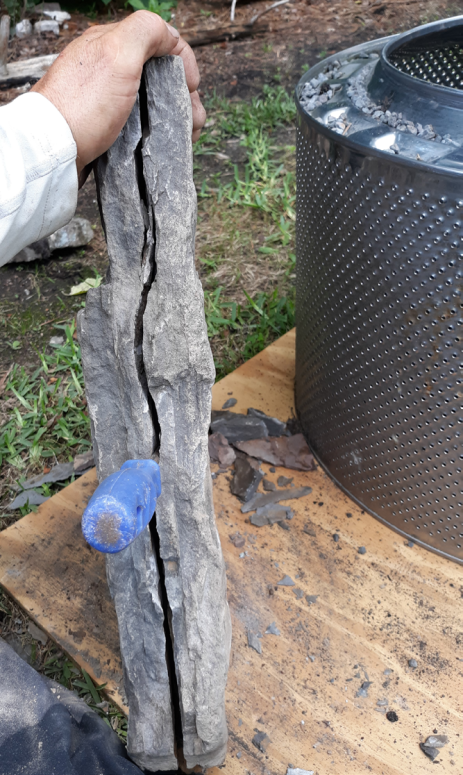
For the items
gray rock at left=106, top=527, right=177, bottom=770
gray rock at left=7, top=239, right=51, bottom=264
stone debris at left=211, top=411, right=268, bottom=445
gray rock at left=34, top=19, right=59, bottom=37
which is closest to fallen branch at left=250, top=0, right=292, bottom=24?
gray rock at left=34, top=19, right=59, bottom=37

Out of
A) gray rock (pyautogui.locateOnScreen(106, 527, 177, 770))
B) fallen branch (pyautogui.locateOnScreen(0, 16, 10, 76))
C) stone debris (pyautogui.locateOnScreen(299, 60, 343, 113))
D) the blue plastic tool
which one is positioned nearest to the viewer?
the blue plastic tool

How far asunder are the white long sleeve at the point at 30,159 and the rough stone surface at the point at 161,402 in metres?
0.06

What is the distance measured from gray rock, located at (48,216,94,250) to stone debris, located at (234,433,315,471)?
4.54ft

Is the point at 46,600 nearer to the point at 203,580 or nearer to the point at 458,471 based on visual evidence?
the point at 203,580

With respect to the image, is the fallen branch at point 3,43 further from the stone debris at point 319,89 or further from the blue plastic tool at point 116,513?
the blue plastic tool at point 116,513

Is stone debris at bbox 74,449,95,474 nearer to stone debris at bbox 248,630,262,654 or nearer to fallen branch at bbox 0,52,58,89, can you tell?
stone debris at bbox 248,630,262,654

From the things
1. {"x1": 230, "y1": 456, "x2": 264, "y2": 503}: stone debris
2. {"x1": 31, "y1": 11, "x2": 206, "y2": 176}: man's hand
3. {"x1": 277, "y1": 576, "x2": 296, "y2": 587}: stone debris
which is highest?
{"x1": 31, "y1": 11, "x2": 206, "y2": 176}: man's hand

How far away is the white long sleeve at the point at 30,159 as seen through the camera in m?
0.90

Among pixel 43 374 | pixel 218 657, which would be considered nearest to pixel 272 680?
pixel 218 657

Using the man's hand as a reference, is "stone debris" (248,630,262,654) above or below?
below

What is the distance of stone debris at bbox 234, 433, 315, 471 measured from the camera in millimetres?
1843

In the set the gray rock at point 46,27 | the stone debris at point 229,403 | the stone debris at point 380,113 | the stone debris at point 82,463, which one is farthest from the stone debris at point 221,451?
the gray rock at point 46,27

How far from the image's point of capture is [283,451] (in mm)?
1874

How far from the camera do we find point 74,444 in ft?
6.79
